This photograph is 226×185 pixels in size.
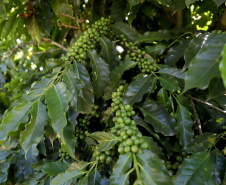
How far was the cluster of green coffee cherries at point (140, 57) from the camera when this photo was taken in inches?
40.8

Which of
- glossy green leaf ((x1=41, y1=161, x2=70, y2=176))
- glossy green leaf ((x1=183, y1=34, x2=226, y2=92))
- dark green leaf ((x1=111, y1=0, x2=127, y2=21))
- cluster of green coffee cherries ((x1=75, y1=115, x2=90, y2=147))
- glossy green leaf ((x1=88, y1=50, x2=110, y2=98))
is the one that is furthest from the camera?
dark green leaf ((x1=111, y1=0, x2=127, y2=21))

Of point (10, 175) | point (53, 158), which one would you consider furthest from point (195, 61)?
point (10, 175)

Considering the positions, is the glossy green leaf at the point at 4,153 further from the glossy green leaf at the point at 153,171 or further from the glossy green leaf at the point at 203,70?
the glossy green leaf at the point at 203,70

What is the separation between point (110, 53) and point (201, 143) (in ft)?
2.13

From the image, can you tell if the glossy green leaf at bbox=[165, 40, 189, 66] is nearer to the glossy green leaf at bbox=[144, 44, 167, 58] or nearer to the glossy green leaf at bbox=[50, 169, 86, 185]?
the glossy green leaf at bbox=[144, 44, 167, 58]

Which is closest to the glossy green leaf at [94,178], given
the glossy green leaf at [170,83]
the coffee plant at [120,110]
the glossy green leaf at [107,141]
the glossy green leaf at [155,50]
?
the coffee plant at [120,110]

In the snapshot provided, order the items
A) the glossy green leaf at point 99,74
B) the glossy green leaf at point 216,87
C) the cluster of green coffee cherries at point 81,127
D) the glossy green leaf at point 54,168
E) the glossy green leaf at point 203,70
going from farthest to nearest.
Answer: the cluster of green coffee cherries at point 81,127, the glossy green leaf at point 99,74, the glossy green leaf at point 54,168, the glossy green leaf at point 216,87, the glossy green leaf at point 203,70

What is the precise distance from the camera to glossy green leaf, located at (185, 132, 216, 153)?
2.72ft

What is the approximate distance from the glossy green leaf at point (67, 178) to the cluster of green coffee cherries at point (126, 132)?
21cm

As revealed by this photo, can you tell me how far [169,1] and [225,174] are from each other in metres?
0.82

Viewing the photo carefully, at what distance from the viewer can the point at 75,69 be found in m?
0.96

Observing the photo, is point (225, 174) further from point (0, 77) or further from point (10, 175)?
point (0, 77)

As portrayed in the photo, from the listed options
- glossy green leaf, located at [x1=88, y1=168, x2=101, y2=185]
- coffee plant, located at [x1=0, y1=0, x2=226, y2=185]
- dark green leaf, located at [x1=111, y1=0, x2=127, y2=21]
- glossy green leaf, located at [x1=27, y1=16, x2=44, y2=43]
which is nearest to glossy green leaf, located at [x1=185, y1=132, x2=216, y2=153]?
coffee plant, located at [x1=0, y1=0, x2=226, y2=185]

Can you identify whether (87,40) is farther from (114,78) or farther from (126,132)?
(126,132)
